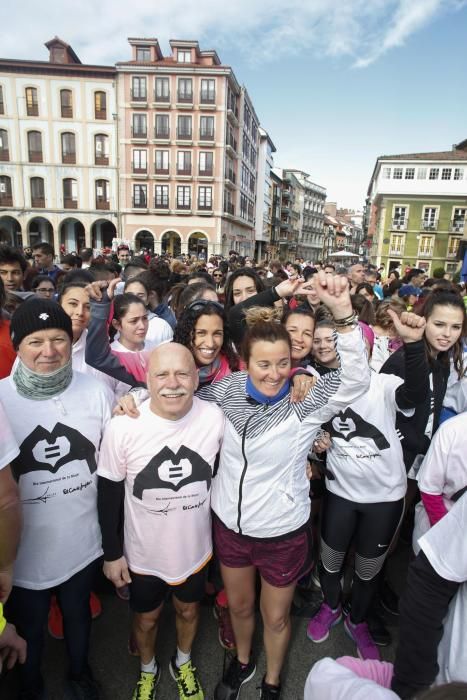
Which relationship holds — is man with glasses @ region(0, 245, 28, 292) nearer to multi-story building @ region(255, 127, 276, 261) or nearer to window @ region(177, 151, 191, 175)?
window @ region(177, 151, 191, 175)

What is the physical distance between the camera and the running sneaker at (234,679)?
2.29m

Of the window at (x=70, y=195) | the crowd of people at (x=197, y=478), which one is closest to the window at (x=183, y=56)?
the window at (x=70, y=195)

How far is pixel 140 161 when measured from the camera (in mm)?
34500

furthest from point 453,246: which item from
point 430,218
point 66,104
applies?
point 66,104

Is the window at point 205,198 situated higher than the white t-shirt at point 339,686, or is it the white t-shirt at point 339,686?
the window at point 205,198

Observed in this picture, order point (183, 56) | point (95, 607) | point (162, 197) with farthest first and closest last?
point (162, 197), point (183, 56), point (95, 607)

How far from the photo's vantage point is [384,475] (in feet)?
8.23

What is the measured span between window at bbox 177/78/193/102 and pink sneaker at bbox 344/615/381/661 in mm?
38636

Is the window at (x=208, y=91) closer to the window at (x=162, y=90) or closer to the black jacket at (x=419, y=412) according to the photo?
the window at (x=162, y=90)

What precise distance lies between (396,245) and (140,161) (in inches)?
1168

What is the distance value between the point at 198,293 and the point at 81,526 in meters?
2.13

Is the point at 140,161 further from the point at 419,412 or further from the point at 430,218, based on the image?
the point at 419,412

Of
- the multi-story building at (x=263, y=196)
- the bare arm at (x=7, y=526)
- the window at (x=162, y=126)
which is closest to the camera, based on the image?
the bare arm at (x=7, y=526)

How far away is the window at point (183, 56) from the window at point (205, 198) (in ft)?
33.9
